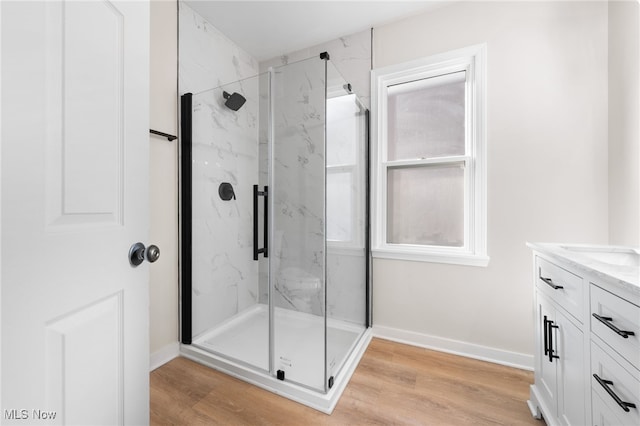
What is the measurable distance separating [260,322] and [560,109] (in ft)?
8.10

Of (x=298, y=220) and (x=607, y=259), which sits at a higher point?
(x=298, y=220)

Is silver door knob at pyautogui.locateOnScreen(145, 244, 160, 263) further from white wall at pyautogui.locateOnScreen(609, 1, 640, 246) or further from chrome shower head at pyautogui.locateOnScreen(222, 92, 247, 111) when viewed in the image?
white wall at pyautogui.locateOnScreen(609, 1, 640, 246)

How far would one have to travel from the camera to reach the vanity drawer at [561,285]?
0.97m

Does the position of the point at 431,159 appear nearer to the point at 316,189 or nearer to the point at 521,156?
the point at 521,156

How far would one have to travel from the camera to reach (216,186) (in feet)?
6.69

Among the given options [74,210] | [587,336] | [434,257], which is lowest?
[587,336]

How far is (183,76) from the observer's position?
197cm

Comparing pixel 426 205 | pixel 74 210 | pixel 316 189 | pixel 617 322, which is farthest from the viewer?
pixel 426 205

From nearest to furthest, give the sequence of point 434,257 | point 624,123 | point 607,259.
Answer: point 607,259 < point 624,123 < point 434,257

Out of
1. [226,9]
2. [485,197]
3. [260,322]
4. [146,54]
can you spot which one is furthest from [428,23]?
[260,322]

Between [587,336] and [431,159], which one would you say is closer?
[587,336]

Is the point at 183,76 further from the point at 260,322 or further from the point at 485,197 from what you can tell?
the point at 485,197

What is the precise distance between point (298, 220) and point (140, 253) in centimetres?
93

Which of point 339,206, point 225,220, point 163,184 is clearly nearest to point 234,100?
point 163,184
